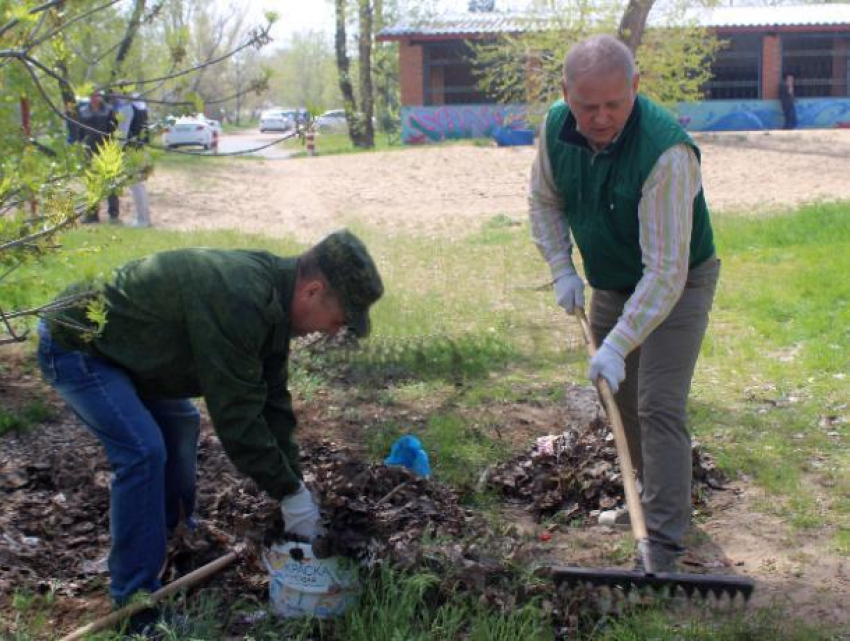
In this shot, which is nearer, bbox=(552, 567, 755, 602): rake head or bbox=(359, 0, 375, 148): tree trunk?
bbox=(552, 567, 755, 602): rake head

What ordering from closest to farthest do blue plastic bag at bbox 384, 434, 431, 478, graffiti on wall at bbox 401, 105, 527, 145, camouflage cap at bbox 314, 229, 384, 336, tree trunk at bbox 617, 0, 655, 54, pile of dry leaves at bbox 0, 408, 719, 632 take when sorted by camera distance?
camouflage cap at bbox 314, 229, 384, 336 < pile of dry leaves at bbox 0, 408, 719, 632 < blue plastic bag at bbox 384, 434, 431, 478 < tree trunk at bbox 617, 0, 655, 54 < graffiti on wall at bbox 401, 105, 527, 145

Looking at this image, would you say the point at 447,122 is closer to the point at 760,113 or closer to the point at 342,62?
the point at 342,62

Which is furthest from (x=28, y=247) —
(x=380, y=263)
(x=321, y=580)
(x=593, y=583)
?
(x=380, y=263)

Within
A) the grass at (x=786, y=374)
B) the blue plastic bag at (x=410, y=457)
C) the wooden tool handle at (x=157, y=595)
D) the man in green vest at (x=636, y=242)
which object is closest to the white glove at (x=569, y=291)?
the man in green vest at (x=636, y=242)

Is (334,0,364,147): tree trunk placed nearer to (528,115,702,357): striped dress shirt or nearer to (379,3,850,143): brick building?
(379,3,850,143): brick building

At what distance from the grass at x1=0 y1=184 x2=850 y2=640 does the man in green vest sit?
780 millimetres

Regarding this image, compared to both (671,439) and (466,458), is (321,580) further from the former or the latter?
(466,458)

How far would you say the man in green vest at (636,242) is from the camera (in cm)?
358

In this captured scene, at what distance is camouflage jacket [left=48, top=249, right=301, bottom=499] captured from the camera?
3.19 meters

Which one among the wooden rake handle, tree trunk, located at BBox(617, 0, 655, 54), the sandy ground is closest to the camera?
the wooden rake handle

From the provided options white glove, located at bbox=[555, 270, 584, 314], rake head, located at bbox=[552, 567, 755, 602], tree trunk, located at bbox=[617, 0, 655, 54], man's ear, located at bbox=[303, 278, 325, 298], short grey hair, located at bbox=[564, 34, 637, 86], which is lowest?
rake head, located at bbox=[552, 567, 755, 602]

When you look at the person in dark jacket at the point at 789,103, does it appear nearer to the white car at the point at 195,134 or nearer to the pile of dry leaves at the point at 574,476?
the white car at the point at 195,134

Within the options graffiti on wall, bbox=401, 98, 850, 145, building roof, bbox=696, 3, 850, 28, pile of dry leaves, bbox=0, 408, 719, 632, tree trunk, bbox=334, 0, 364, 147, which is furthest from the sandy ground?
pile of dry leaves, bbox=0, 408, 719, 632

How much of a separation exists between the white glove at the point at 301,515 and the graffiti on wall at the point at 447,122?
2983cm
